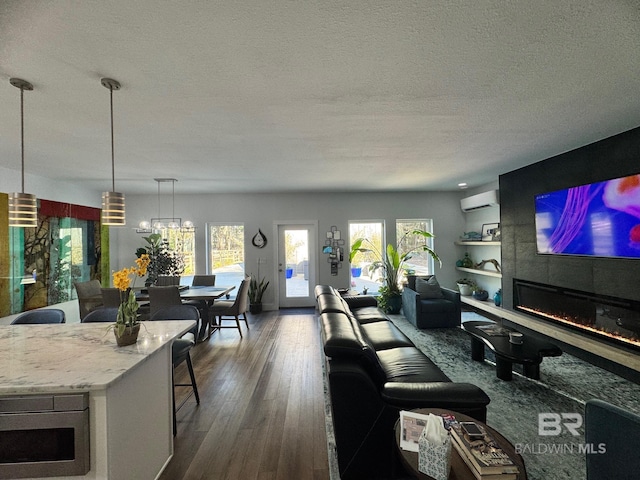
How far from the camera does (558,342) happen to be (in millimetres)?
3896

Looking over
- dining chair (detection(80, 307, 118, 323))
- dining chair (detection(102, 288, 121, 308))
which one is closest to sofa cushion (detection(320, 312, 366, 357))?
dining chair (detection(80, 307, 118, 323))

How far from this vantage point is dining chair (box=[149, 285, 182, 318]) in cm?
407

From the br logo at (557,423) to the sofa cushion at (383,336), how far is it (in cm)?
114

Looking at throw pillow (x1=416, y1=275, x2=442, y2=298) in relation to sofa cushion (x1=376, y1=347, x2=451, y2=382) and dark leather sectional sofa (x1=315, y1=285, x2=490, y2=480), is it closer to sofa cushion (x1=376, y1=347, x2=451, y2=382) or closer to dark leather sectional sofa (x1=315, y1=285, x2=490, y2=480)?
sofa cushion (x1=376, y1=347, x2=451, y2=382)

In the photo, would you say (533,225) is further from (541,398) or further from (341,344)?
(341,344)

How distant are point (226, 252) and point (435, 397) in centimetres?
570

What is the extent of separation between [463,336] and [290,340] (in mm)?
2547

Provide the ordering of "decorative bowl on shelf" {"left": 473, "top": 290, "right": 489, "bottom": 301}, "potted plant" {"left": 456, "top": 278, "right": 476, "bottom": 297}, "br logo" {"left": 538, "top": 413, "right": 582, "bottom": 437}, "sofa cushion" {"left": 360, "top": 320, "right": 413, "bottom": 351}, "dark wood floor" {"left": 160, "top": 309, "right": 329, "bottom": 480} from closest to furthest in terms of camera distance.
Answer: "dark wood floor" {"left": 160, "top": 309, "right": 329, "bottom": 480} → "br logo" {"left": 538, "top": 413, "right": 582, "bottom": 437} → "sofa cushion" {"left": 360, "top": 320, "right": 413, "bottom": 351} → "decorative bowl on shelf" {"left": 473, "top": 290, "right": 489, "bottom": 301} → "potted plant" {"left": 456, "top": 278, "right": 476, "bottom": 297}

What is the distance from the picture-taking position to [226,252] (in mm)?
6699

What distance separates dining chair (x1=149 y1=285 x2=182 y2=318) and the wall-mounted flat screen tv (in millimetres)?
5000

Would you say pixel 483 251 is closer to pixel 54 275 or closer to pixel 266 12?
pixel 266 12

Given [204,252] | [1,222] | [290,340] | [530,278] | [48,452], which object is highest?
[1,222]

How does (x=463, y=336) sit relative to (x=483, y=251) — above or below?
below

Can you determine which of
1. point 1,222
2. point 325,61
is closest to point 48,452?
point 325,61
